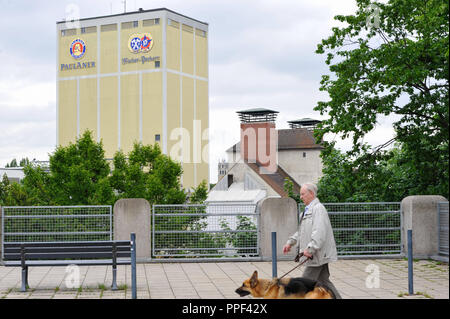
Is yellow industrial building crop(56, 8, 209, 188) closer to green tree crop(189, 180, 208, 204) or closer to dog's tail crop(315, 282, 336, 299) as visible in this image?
green tree crop(189, 180, 208, 204)

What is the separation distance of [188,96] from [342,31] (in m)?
95.2

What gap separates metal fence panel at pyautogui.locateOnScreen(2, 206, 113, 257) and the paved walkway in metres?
1.40

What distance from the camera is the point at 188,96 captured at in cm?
11762

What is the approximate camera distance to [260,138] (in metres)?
103

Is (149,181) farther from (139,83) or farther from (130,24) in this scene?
(130,24)

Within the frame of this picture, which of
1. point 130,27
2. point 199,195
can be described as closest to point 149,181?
point 199,195

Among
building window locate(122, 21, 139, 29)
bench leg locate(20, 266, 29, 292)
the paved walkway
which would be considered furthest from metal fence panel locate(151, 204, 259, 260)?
building window locate(122, 21, 139, 29)

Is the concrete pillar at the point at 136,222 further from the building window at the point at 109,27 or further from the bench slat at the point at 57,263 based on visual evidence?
the building window at the point at 109,27

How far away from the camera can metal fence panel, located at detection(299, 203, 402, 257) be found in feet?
55.1

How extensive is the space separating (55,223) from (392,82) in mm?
9627

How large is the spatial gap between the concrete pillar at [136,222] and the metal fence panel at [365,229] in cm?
456

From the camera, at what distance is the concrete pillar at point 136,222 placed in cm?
1594

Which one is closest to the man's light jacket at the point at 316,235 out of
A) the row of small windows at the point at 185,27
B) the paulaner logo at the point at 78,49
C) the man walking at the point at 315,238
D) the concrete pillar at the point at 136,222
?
the man walking at the point at 315,238
